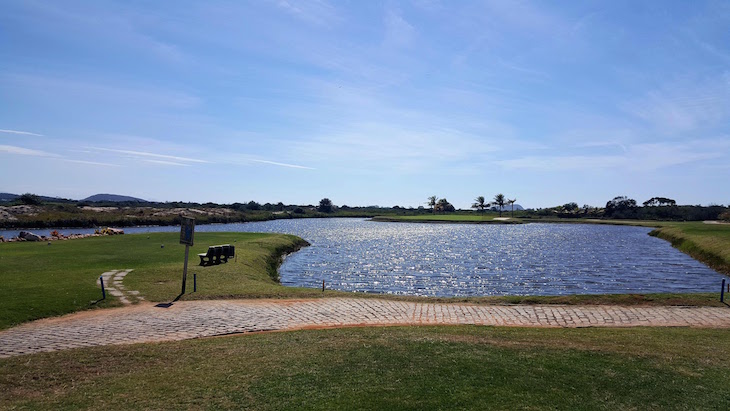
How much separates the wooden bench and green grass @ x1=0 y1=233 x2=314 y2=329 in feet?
2.07

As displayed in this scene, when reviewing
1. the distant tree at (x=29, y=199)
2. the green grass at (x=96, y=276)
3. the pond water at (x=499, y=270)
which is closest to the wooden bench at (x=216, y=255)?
the green grass at (x=96, y=276)

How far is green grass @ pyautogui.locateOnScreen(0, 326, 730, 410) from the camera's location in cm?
777

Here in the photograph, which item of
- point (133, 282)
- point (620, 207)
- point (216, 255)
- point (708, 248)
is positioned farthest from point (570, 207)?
point (133, 282)

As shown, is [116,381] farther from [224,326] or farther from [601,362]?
[601,362]

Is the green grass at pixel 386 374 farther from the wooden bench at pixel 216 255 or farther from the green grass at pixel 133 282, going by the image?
the wooden bench at pixel 216 255

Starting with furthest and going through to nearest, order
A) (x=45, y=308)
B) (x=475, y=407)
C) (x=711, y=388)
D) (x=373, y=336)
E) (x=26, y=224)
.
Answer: (x=26, y=224) < (x=45, y=308) < (x=373, y=336) < (x=711, y=388) < (x=475, y=407)

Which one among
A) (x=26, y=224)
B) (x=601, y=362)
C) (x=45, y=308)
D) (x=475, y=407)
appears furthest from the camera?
(x=26, y=224)

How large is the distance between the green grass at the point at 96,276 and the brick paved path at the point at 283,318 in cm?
150

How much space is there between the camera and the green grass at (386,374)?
777 centimetres

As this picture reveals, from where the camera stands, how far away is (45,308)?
16.3 m

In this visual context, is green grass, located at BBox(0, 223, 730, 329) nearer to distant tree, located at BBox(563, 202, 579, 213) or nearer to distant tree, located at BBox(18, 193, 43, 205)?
distant tree, located at BBox(18, 193, 43, 205)

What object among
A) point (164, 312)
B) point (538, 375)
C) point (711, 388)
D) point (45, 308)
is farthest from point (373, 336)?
point (45, 308)

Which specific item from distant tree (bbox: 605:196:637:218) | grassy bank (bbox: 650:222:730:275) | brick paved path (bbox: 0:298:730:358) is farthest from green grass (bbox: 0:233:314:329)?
distant tree (bbox: 605:196:637:218)

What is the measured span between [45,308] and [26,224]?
3207 inches
